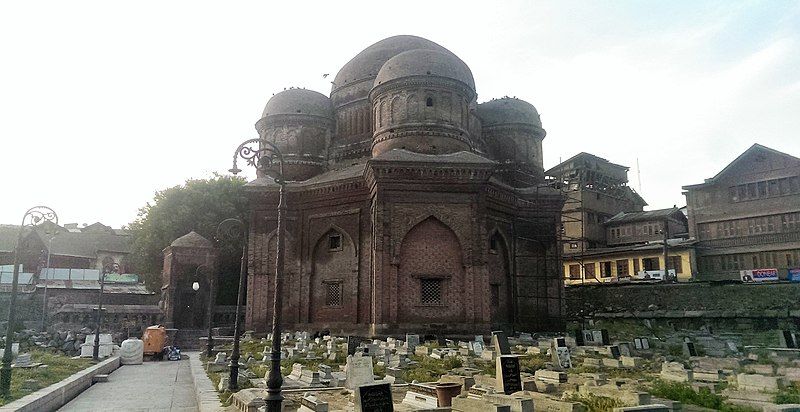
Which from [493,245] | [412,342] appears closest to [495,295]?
[493,245]

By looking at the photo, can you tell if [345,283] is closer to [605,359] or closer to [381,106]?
[381,106]

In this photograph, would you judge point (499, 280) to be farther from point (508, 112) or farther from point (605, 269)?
point (605, 269)

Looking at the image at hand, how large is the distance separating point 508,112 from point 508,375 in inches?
963

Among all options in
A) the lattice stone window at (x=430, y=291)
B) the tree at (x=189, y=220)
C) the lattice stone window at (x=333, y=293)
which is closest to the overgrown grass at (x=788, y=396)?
the lattice stone window at (x=430, y=291)

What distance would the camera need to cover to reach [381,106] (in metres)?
27.1

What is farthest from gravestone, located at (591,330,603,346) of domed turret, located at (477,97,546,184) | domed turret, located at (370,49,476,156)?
domed turret, located at (477,97,546,184)

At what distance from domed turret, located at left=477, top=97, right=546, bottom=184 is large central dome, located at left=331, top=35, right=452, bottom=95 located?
458 centimetres

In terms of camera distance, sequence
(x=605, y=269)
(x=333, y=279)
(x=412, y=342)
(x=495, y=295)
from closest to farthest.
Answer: (x=412, y=342), (x=495, y=295), (x=333, y=279), (x=605, y=269)

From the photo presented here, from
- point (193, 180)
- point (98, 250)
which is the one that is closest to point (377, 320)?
point (193, 180)

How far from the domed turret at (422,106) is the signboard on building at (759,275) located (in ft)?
68.7

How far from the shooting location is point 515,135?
3247cm

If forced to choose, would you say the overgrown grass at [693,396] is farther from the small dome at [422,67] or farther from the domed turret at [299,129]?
the domed turret at [299,129]

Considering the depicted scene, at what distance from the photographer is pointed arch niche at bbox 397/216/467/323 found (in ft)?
74.3

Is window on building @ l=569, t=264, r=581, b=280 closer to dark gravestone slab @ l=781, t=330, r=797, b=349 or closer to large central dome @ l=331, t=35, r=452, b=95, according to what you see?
large central dome @ l=331, t=35, r=452, b=95
